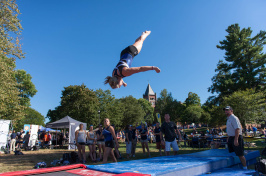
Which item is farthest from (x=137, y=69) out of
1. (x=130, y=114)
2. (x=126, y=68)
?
(x=130, y=114)

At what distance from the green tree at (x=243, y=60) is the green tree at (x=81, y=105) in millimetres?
20899

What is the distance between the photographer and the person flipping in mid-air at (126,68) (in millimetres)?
4324

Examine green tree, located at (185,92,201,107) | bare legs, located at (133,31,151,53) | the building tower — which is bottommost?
bare legs, located at (133,31,151,53)

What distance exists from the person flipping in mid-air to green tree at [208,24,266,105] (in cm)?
2522

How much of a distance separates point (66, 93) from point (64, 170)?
30367mm

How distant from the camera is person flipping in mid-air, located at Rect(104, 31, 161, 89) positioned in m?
4.32

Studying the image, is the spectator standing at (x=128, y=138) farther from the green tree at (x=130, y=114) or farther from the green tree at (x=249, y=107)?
the green tree at (x=130, y=114)

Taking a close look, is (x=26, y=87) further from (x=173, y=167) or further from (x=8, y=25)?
(x=173, y=167)

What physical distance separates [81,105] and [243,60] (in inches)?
1045

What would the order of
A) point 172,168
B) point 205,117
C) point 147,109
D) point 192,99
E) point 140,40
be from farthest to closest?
point 147,109 < point 192,99 < point 205,117 < point 140,40 < point 172,168

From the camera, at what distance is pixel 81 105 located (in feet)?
95.5

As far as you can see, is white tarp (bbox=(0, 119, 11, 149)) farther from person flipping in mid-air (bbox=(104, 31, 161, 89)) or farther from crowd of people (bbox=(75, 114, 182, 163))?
person flipping in mid-air (bbox=(104, 31, 161, 89))

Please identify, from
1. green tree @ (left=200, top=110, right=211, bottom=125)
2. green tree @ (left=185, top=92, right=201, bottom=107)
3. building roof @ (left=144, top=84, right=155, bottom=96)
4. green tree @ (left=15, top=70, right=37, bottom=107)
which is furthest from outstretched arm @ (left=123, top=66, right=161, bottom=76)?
building roof @ (left=144, top=84, right=155, bottom=96)

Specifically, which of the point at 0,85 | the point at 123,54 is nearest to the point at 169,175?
the point at 123,54
